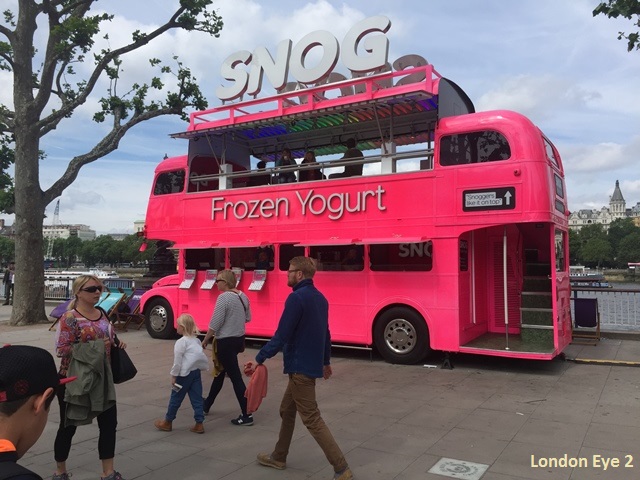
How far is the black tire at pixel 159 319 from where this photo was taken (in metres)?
12.0

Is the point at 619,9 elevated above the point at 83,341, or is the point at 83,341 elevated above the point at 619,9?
the point at 619,9

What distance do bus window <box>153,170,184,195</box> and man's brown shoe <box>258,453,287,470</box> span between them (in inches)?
333

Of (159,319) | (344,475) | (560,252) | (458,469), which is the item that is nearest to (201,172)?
(159,319)

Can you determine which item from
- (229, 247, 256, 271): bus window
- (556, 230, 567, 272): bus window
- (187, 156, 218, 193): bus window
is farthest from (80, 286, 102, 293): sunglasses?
(187, 156, 218, 193): bus window

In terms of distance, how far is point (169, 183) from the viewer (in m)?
12.1

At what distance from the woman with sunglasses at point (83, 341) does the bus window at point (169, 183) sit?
8.09 meters

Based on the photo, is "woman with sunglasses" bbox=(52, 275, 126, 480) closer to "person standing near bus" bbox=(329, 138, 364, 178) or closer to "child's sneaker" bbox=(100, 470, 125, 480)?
"child's sneaker" bbox=(100, 470, 125, 480)

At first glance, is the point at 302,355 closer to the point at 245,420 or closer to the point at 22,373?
the point at 245,420

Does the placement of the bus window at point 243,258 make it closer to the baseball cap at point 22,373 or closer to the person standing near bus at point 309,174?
the person standing near bus at point 309,174

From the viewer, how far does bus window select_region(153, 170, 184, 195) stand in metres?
12.0

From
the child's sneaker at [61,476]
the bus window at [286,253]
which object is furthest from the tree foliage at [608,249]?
the child's sneaker at [61,476]

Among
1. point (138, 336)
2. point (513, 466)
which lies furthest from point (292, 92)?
point (513, 466)

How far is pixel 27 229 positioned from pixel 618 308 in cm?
1561

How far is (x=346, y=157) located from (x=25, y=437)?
8668 mm
